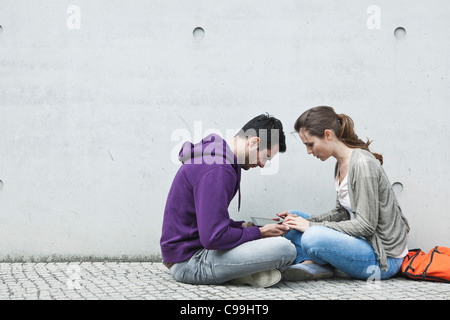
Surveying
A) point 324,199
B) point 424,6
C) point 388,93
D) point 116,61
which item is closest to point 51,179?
point 116,61

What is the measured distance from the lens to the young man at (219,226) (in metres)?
3.48

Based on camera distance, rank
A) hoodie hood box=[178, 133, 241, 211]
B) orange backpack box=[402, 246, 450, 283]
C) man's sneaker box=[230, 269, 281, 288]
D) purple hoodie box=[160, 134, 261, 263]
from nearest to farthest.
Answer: purple hoodie box=[160, 134, 261, 263] < hoodie hood box=[178, 133, 241, 211] < man's sneaker box=[230, 269, 281, 288] < orange backpack box=[402, 246, 450, 283]

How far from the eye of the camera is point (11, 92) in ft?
15.8

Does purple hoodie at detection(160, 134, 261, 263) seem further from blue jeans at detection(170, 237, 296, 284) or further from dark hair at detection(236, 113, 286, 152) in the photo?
dark hair at detection(236, 113, 286, 152)

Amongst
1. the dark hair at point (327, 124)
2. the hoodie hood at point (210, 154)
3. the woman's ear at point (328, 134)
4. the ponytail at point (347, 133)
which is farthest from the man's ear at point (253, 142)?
the ponytail at point (347, 133)

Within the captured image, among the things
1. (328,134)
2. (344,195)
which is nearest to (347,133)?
(328,134)

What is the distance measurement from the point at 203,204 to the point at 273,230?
630mm

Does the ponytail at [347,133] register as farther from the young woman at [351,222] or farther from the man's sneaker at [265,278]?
the man's sneaker at [265,278]

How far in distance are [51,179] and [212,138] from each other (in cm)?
180

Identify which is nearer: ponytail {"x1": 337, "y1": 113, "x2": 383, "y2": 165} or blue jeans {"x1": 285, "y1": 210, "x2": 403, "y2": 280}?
blue jeans {"x1": 285, "y1": 210, "x2": 403, "y2": 280}

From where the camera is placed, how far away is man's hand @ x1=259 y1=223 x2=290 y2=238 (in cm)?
379

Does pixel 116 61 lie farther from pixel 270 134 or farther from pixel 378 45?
pixel 378 45

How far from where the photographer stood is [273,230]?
150 inches

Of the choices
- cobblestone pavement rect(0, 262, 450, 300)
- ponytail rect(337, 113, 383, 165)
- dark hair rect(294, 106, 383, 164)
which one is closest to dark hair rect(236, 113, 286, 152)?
dark hair rect(294, 106, 383, 164)
